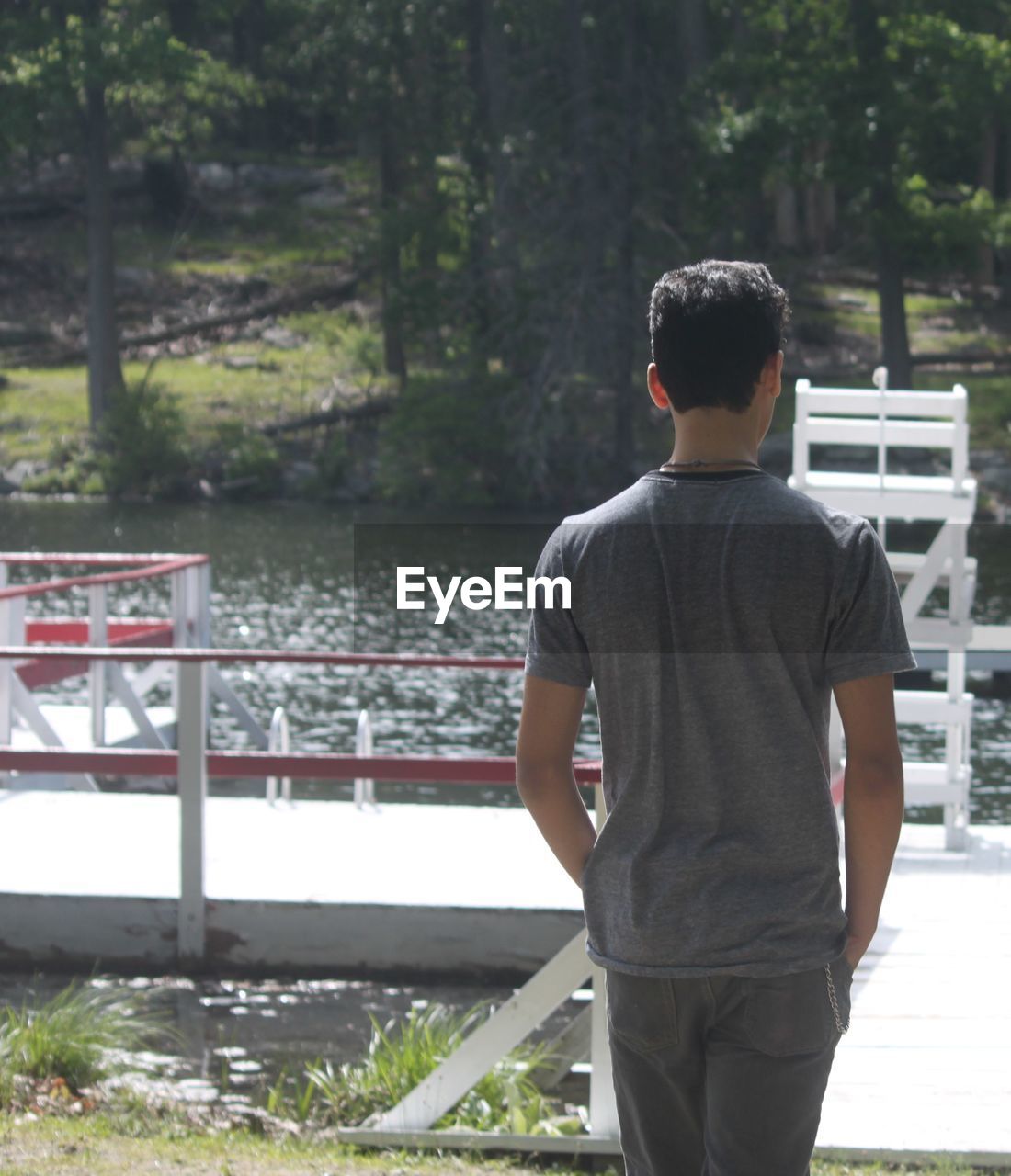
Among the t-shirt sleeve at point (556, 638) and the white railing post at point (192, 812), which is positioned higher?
the t-shirt sleeve at point (556, 638)

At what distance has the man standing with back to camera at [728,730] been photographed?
8.56 ft

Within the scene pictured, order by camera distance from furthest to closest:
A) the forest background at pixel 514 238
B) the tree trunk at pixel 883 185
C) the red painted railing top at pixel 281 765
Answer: the forest background at pixel 514 238
the tree trunk at pixel 883 185
the red painted railing top at pixel 281 765

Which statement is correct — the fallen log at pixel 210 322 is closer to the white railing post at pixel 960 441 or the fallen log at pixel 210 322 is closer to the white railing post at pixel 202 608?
the white railing post at pixel 202 608

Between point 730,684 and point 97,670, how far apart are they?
9.25 metres

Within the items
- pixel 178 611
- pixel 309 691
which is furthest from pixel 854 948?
pixel 309 691

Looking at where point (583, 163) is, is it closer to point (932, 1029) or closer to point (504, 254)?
point (504, 254)

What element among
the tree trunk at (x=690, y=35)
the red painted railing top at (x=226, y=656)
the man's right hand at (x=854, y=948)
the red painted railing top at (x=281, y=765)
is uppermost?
the tree trunk at (x=690, y=35)

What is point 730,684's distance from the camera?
8.59ft

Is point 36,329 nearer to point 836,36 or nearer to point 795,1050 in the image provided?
point 836,36

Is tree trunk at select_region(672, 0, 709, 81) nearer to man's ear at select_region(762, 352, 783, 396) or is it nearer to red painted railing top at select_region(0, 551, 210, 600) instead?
red painted railing top at select_region(0, 551, 210, 600)

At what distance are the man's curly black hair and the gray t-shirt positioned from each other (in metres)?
0.13

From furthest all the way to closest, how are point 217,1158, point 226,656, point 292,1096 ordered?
point 226,656
point 292,1096
point 217,1158

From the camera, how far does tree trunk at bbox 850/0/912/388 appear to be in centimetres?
3794

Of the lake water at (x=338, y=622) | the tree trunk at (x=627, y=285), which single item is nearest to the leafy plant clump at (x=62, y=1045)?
the lake water at (x=338, y=622)
